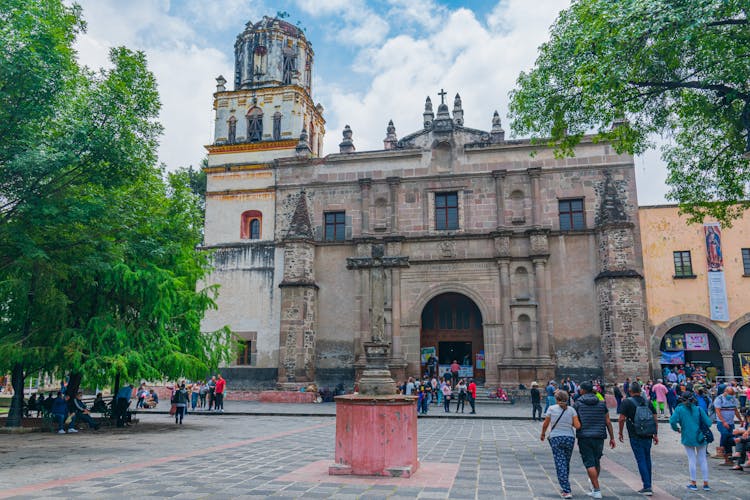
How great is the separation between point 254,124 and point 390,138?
7677 millimetres

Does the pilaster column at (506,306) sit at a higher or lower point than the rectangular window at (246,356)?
higher

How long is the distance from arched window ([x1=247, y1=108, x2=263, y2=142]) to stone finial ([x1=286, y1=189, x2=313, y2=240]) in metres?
4.87

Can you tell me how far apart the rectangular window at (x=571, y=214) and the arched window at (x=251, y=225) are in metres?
14.8

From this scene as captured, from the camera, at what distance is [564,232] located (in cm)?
2580

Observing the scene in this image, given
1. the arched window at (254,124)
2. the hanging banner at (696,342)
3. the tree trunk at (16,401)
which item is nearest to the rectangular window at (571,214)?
the hanging banner at (696,342)

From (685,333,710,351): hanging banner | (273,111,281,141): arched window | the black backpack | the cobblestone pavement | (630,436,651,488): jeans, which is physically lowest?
the cobblestone pavement

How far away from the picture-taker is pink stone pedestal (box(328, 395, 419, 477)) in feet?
29.2

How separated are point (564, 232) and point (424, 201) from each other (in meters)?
6.58

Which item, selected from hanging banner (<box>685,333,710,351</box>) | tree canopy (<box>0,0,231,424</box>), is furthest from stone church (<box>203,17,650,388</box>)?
tree canopy (<box>0,0,231,424</box>)

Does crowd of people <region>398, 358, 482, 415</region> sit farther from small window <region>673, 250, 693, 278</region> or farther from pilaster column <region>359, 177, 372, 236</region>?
small window <region>673, 250, 693, 278</region>

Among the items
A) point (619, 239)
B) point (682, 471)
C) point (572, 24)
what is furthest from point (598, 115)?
point (619, 239)

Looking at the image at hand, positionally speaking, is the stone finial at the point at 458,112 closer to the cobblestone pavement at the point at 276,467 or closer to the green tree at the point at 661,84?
the green tree at the point at 661,84

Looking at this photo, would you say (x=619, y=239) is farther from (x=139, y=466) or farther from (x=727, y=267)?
(x=139, y=466)

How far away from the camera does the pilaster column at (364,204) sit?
90.9ft
